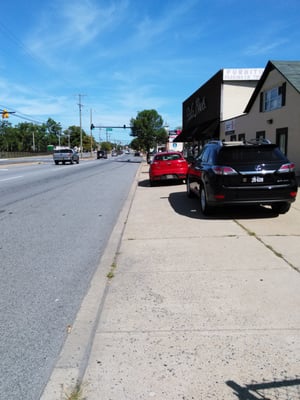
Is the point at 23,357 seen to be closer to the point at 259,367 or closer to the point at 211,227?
the point at 259,367

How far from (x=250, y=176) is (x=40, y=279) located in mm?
4820

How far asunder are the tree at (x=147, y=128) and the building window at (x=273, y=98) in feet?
116

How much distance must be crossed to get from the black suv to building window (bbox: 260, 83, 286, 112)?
37.9 feet

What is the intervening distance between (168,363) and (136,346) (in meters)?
0.37

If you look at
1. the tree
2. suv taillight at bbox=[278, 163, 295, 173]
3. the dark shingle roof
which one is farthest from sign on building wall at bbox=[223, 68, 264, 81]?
the tree

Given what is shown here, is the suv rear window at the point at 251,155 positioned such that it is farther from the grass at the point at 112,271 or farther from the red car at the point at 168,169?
the red car at the point at 168,169

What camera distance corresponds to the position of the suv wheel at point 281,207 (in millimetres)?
8219

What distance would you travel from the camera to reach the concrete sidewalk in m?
2.60

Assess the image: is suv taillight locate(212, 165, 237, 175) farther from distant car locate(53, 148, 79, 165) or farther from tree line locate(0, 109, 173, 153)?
tree line locate(0, 109, 173, 153)

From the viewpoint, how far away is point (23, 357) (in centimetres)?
299

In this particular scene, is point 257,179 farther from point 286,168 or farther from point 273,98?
point 273,98

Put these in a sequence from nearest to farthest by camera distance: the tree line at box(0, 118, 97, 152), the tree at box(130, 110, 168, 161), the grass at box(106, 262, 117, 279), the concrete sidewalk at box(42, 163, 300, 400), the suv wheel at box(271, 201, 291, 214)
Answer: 1. the concrete sidewalk at box(42, 163, 300, 400)
2. the grass at box(106, 262, 117, 279)
3. the suv wheel at box(271, 201, 291, 214)
4. the tree at box(130, 110, 168, 161)
5. the tree line at box(0, 118, 97, 152)

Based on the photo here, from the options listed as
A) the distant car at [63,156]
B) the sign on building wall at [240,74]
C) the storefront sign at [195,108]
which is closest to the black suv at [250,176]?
the sign on building wall at [240,74]

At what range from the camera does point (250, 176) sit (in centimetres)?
766
